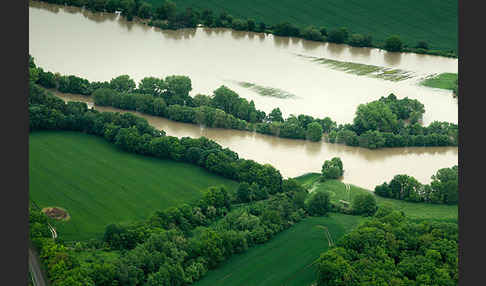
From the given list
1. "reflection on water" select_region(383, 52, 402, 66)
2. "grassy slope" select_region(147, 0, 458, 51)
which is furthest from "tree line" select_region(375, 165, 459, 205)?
"grassy slope" select_region(147, 0, 458, 51)

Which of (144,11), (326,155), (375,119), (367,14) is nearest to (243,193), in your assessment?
(326,155)

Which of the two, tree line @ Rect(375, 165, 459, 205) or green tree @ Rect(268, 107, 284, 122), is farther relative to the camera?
green tree @ Rect(268, 107, 284, 122)

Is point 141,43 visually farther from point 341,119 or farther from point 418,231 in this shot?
point 418,231

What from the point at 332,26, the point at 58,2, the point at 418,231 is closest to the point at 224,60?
the point at 332,26

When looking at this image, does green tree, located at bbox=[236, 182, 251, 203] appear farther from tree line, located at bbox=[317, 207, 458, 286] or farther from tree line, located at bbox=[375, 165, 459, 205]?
tree line, located at bbox=[375, 165, 459, 205]

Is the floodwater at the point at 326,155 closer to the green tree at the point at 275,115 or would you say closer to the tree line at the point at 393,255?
the green tree at the point at 275,115

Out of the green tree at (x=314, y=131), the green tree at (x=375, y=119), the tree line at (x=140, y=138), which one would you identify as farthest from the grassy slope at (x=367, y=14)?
the tree line at (x=140, y=138)

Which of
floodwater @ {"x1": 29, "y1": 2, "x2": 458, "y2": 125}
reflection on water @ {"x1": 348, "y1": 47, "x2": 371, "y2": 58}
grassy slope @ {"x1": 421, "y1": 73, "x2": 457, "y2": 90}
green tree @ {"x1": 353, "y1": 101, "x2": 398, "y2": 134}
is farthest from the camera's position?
reflection on water @ {"x1": 348, "y1": 47, "x2": 371, "y2": 58}
